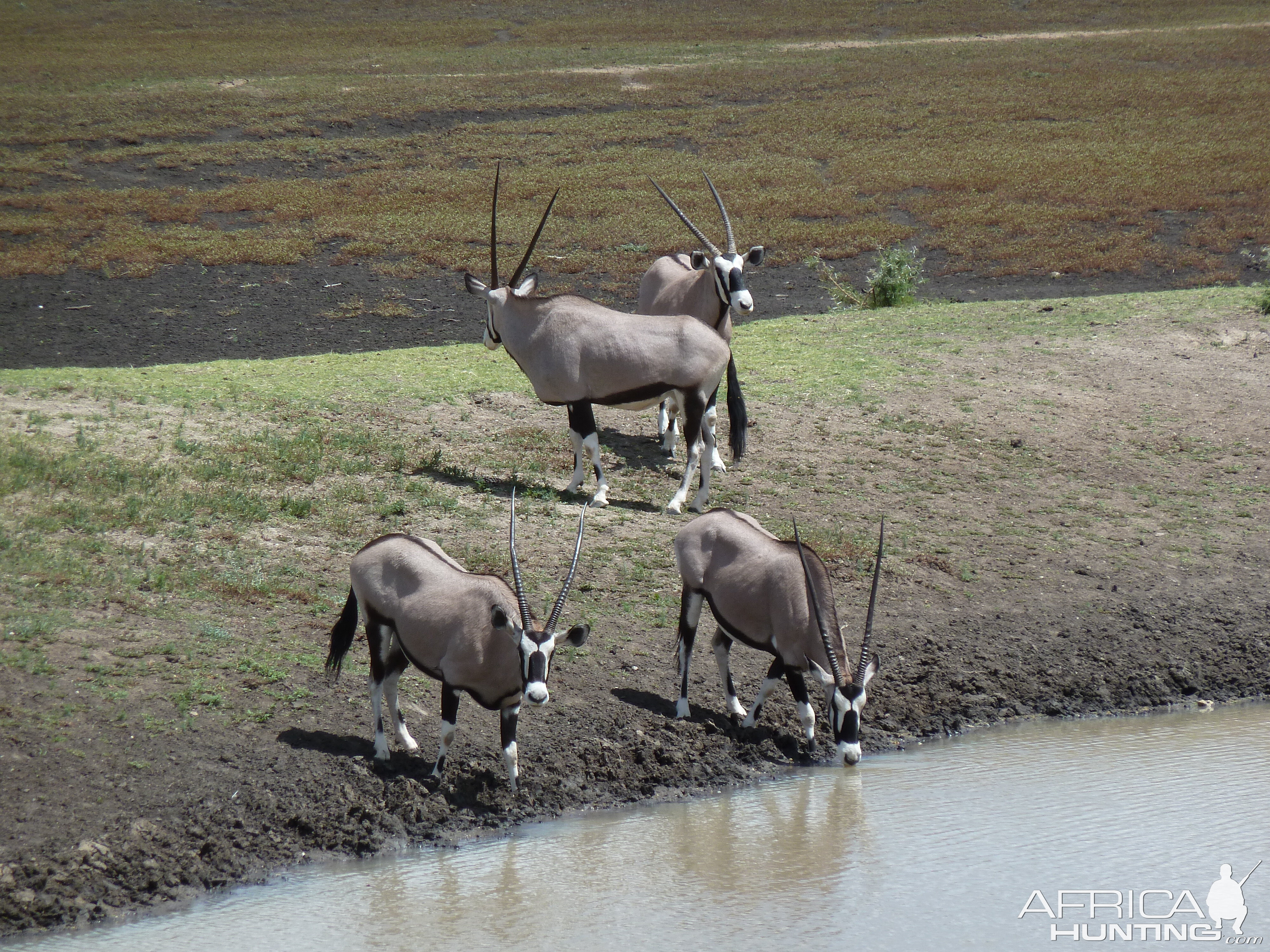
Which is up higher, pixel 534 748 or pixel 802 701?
pixel 802 701

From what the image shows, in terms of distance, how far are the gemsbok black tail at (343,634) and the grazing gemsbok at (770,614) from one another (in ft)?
6.60

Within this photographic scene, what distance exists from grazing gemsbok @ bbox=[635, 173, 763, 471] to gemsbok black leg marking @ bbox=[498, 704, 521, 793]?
15.6 feet

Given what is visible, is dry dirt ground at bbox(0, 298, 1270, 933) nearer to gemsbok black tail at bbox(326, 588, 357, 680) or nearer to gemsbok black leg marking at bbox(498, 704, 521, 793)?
gemsbok black leg marking at bbox(498, 704, 521, 793)

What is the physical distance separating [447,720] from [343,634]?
1.02 m

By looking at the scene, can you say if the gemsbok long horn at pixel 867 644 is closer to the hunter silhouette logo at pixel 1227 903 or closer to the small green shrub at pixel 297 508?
the hunter silhouette logo at pixel 1227 903

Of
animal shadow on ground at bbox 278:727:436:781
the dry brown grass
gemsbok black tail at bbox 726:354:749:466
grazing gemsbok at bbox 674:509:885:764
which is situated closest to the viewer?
animal shadow on ground at bbox 278:727:436:781

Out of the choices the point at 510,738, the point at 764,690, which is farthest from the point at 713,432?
the point at 510,738

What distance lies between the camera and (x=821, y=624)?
26.0 feet

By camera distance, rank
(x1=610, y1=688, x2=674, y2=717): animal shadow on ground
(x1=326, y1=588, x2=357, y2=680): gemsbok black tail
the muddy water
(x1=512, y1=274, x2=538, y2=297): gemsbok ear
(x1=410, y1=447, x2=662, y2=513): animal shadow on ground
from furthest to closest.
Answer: (x1=512, y1=274, x2=538, y2=297): gemsbok ear < (x1=410, y1=447, x2=662, y2=513): animal shadow on ground < (x1=610, y1=688, x2=674, y2=717): animal shadow on ground < (x1=326, y1=588, x2=357, y2=680): gemsbok black tail < the muddy water

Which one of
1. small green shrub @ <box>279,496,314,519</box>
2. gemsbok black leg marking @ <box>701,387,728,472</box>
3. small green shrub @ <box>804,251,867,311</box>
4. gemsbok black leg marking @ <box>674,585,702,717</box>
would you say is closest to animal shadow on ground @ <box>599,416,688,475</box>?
gemsbok black leg marking @ <box>701,387,728,472</box>

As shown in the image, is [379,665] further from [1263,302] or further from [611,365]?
[1263,302]

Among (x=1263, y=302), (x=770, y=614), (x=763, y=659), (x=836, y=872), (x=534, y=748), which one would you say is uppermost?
(x=1263, y=302)

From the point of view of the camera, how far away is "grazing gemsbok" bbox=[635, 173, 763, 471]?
12523 mm

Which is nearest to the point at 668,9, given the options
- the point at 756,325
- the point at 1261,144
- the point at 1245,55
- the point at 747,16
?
the point at 747,16
